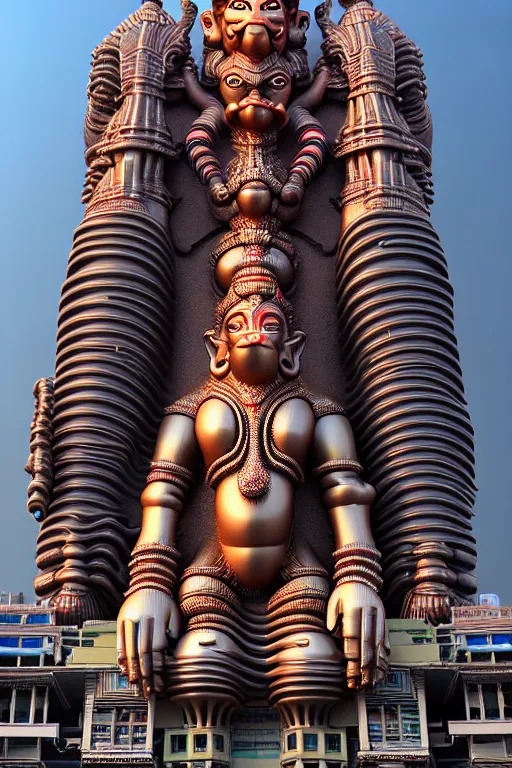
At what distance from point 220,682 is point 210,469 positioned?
1.11m

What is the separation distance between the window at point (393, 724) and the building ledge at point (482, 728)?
0.64 feet

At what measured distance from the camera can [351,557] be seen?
22.2 ft

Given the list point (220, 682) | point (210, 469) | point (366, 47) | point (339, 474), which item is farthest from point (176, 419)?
point (366, 47)

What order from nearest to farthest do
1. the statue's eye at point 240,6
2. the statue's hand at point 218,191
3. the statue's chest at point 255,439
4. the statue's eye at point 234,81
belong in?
the statue's chest at point 255,439
the statue's hand at point 218,191
the statue's eye at point 234,81
the statue's eye at point 240,6

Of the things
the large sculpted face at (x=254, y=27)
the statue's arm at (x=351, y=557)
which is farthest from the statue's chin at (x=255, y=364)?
the large sculpted face at (x=254, y=27)

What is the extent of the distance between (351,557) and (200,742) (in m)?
1.11

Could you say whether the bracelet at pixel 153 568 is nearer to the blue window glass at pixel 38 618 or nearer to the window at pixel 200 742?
the blue window glass at pixel 38 618

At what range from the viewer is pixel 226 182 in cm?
814

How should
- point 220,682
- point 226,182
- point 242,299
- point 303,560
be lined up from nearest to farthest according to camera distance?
point 220,682 → point 303,560 → point 242,299 → point 226,182

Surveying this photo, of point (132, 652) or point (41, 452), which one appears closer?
point (132, 652)

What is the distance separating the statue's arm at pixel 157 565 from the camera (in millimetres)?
6523

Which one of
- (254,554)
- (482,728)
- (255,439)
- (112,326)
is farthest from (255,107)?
(482,728)

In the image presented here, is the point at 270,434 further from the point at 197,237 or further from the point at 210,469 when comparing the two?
the point at 197,237

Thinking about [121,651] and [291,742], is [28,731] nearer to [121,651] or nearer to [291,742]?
[121,651]
